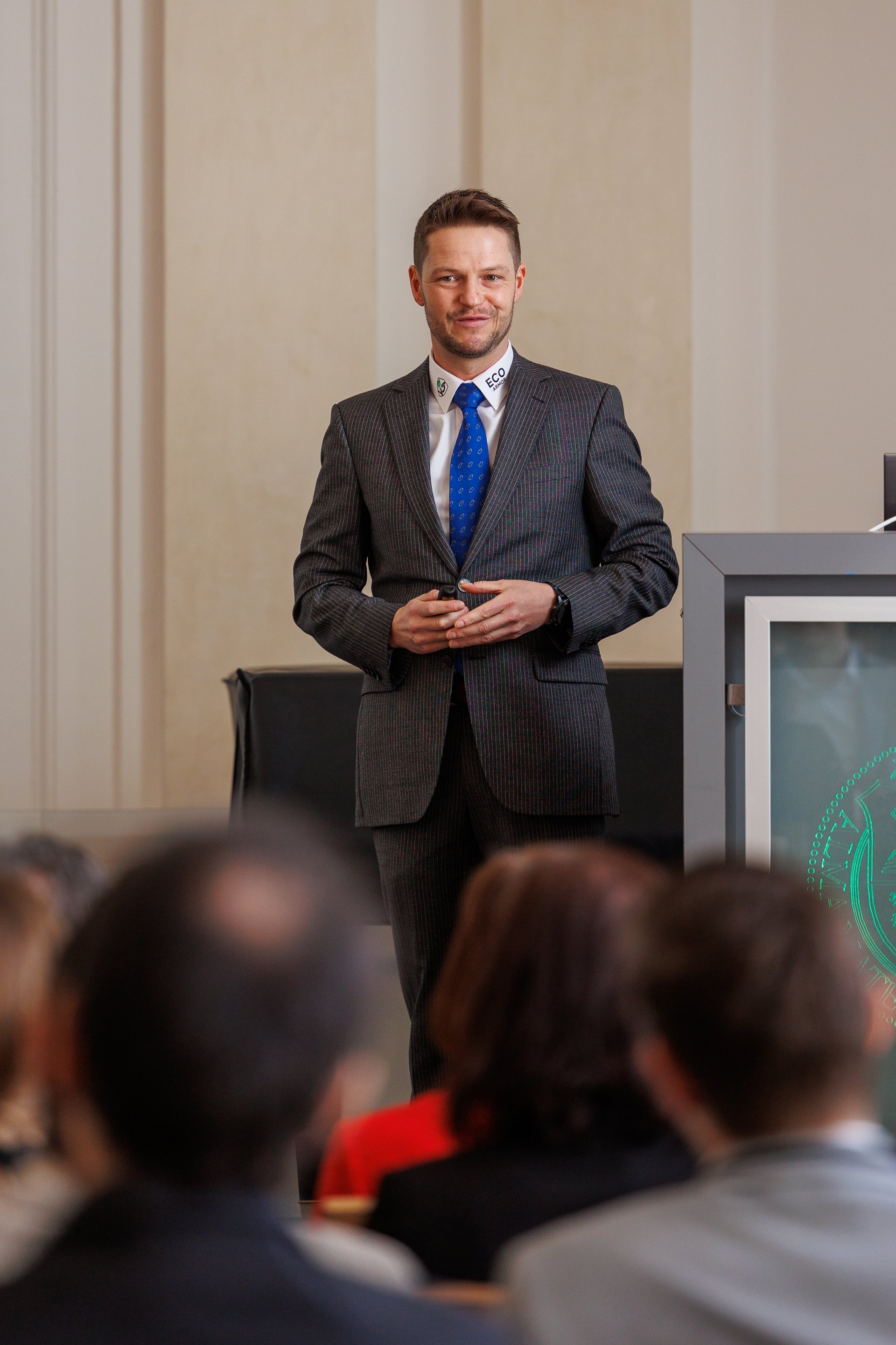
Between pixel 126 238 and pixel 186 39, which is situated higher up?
pixel 186 39

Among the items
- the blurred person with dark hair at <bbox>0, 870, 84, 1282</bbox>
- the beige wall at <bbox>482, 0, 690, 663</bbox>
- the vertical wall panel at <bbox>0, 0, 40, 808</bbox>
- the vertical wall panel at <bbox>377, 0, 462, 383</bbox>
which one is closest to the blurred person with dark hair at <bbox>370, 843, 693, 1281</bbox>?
the blurred person with dark hair at <bbox>0, 870, 84, 1282</bbox>

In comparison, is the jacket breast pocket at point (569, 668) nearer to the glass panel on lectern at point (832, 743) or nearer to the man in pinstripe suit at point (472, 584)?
the man in pinstripe suit at point (472, 584)

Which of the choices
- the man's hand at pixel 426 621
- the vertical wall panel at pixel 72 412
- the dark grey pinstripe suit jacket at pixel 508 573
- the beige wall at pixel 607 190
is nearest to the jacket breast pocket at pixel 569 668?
the dark grey pinstripe suit jacket at pixel 508 573

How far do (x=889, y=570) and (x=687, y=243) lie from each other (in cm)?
231

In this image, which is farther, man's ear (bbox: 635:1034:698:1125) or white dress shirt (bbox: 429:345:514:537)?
white dress shirt (bbox: 429:345:514:537)

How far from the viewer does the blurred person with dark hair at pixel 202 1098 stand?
69 centimetres

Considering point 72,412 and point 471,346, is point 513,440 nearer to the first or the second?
point 471,346

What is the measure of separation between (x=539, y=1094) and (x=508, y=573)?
1.36 m

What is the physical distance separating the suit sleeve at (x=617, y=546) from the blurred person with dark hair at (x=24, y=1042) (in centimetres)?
134

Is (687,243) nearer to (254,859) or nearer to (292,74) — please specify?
(292,74)

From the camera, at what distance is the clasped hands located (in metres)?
2.23

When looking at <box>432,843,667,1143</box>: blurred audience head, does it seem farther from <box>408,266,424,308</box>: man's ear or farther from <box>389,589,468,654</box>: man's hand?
<box>408,266,424,308</box>: man's ear

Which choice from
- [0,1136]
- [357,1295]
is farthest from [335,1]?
[357,1295]

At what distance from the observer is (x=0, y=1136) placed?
1098mm
